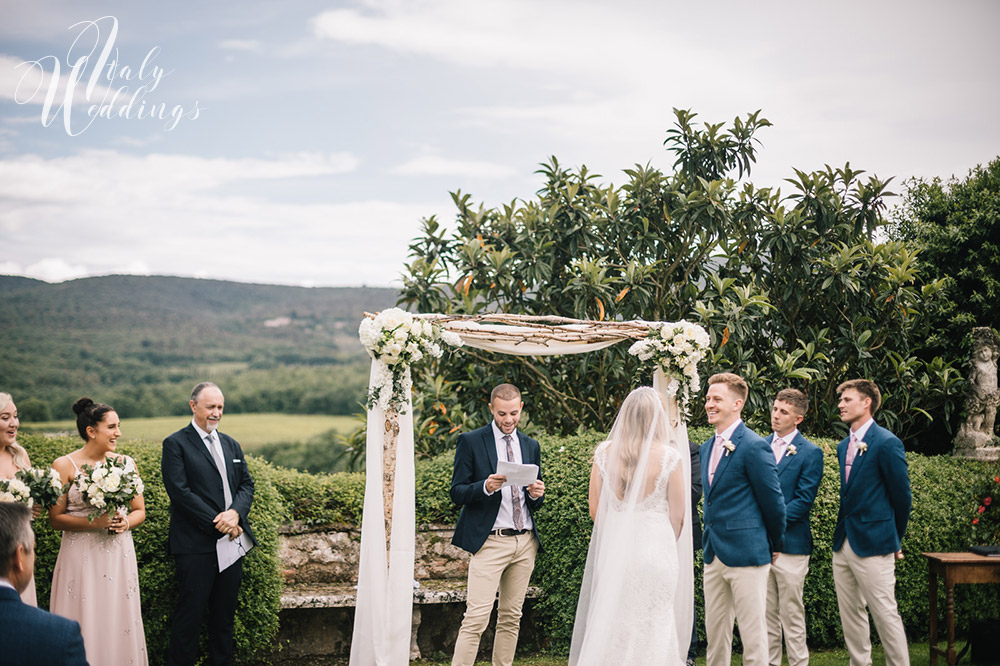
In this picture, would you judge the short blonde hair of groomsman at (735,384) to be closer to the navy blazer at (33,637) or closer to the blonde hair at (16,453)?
the navy blazer at (33,637)

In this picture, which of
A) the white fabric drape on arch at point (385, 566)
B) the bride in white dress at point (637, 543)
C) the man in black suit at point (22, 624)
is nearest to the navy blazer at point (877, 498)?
the white fabric drape on arch at point (385, 566)

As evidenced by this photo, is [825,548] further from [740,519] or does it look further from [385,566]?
[385,566]

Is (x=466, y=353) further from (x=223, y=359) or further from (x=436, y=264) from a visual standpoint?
(x=223, y=359)

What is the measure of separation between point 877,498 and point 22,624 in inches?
204

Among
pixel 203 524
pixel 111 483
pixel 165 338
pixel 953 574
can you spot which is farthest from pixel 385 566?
pixel 165 338

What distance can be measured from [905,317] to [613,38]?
7172mm

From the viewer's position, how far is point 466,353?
9.61 m

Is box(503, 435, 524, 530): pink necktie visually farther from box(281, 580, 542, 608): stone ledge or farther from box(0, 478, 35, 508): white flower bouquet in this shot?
box(0, 478, 35, 508): white flower bouquet

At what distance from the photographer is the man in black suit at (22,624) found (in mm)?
2406

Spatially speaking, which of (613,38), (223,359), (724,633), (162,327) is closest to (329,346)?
(223,359)

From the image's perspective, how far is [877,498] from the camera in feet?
17.5

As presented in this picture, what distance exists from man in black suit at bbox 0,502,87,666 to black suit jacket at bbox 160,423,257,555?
294 cm


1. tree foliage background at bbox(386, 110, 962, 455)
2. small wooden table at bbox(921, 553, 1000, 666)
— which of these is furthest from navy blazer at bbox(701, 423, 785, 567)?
tree foliage background at bbox(386, 110, 962, 455)

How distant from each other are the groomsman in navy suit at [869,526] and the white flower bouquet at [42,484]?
548 centimetres
